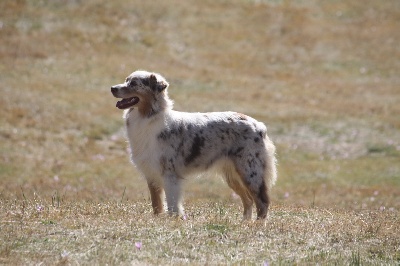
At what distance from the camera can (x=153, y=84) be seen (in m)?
13.0

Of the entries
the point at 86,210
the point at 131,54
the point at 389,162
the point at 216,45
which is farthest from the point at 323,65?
the point at 86,210

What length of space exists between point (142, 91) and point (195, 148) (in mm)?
1363

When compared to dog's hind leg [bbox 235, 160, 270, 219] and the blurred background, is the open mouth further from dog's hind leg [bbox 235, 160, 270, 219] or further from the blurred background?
the blurred background

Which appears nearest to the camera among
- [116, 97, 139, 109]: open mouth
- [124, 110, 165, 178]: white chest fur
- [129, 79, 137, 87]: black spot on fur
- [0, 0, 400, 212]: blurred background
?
[124, 110, 165, 178]: white chest fur

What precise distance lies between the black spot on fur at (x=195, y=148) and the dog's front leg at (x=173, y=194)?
55cm

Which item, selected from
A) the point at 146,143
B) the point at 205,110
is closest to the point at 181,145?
the point at 146,143

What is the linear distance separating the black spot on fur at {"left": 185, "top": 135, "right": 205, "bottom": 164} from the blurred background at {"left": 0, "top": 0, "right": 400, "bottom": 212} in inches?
141

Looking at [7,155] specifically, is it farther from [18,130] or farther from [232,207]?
[232,207]

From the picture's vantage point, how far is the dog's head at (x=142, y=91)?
42.1 ft

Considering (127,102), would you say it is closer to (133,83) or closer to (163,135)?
(133,83)

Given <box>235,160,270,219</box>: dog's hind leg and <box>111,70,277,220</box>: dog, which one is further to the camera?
<box>235,160,270,219</box>: dog's hind leg

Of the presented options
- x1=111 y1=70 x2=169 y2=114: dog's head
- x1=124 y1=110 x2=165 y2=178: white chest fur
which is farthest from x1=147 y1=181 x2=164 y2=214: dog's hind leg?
x1=111 y1=70 x2=169 y2=114: dog's head

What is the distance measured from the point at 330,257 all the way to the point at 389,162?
1813cm

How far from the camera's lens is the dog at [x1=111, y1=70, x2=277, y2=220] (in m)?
12.7
